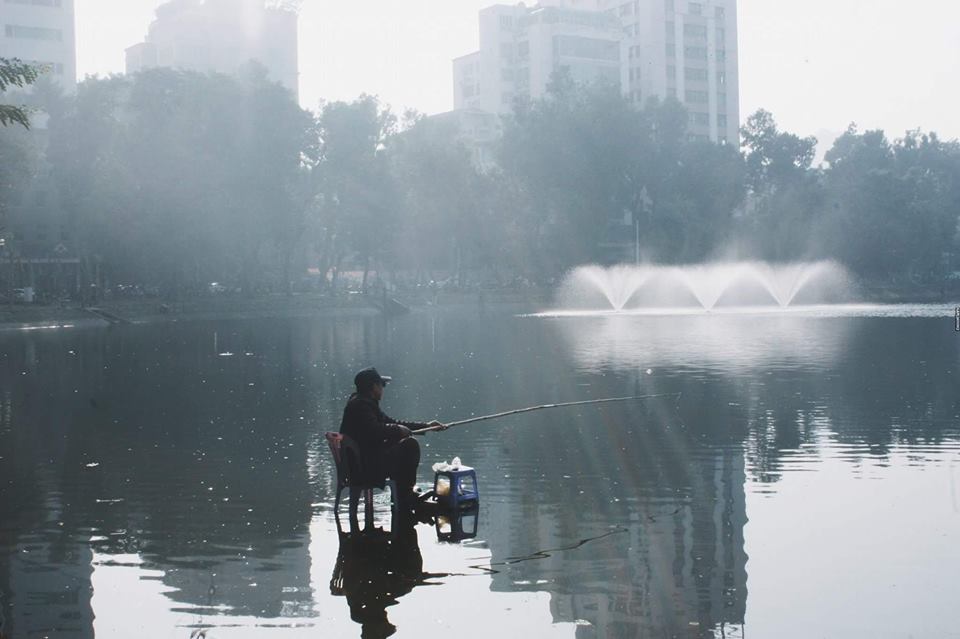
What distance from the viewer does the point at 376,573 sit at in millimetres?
9461

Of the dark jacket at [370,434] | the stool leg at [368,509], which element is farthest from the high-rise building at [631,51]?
the stool leg at [368,509]

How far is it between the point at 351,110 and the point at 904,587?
267 ft

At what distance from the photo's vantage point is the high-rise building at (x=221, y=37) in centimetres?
16125

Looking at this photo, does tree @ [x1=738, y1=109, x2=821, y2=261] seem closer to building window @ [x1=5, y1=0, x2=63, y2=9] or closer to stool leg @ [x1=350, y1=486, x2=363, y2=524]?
building window @ [x1=5, y1=0, x2=63, y2=9]

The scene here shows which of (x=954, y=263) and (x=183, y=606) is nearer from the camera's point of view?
(x=183, y=606)

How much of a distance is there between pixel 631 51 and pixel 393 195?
65542 millimetres

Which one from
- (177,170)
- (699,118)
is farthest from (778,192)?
(177,170)

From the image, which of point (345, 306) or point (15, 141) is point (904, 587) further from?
point (345, 306)

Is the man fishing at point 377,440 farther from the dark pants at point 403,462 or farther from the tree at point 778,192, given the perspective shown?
the tree at point 778,192

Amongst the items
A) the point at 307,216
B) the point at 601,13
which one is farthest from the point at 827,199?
the point at 601,13

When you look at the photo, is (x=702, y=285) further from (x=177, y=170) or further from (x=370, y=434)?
(x=370, y=434)

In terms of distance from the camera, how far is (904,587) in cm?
875

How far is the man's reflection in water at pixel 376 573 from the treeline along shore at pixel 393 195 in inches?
2263

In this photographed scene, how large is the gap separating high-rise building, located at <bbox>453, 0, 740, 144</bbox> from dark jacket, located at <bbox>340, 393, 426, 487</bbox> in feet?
426
